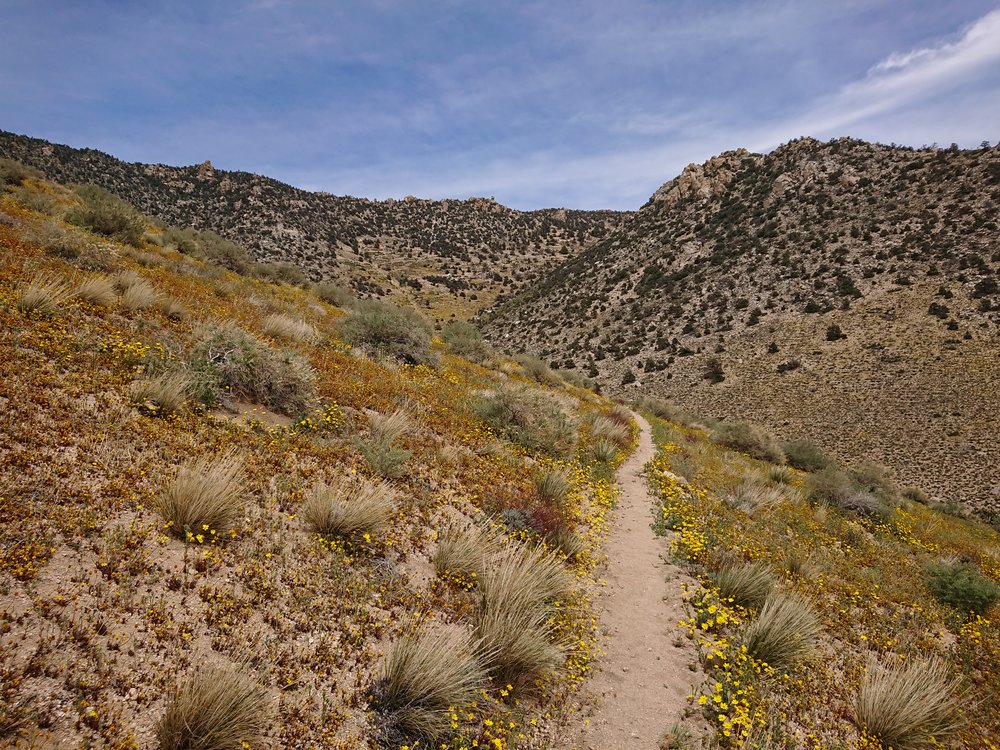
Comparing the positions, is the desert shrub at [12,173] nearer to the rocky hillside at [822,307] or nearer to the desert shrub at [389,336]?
the desert shrub at [389,336]

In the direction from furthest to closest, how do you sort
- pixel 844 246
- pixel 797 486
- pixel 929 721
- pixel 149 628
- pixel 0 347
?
pixel 844 246
pixel 797 486
pixel 0 347
pixel 929 721
pixel 149 628

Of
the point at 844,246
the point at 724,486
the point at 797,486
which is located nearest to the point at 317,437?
the point at 724,486

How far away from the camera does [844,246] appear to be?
148 ft

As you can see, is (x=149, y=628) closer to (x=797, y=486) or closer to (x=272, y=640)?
(x=272, y=640)

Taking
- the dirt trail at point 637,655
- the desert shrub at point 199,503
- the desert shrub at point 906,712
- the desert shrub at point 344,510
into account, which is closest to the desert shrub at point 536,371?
the dirt trail at point 637,655

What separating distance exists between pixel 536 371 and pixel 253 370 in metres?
20.8

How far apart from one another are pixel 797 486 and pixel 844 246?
133ft

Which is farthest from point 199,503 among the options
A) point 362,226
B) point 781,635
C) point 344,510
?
point 362,226

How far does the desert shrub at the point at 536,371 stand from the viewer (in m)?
26.7

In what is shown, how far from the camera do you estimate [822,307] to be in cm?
4012

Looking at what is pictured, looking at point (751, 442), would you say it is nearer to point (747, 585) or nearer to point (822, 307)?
point (747, 585)

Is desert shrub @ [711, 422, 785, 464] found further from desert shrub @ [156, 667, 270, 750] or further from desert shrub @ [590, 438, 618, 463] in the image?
desert shrub @ [156, 667, 270, 750]

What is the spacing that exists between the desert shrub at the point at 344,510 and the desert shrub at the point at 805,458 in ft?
86.8

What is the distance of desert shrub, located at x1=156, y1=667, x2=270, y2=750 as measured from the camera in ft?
8.84
